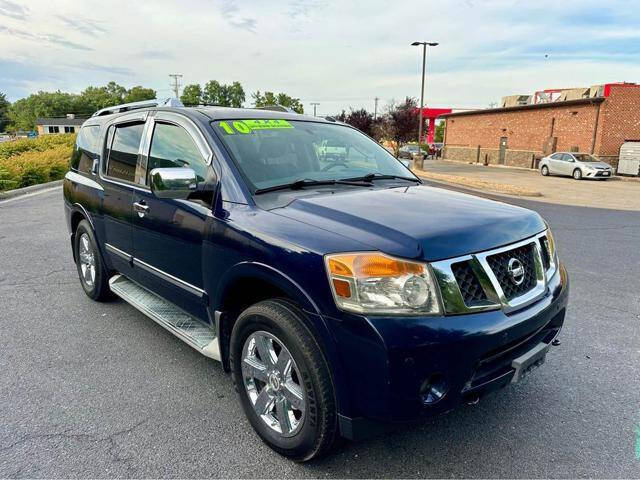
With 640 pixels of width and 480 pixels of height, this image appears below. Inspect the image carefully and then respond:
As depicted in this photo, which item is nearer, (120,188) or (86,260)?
(120,188)

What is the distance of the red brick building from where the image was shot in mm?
28781

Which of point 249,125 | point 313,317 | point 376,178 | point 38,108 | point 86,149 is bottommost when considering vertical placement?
→ point 313,317

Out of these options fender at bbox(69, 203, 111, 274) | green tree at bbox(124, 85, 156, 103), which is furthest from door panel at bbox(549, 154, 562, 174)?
green tree at bbox(124, 85, 156, 103)

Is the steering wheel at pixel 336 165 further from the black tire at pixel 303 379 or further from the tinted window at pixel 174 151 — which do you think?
the black tire at pixel 303 379

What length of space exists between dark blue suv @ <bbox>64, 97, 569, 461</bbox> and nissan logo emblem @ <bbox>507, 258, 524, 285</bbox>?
0.04 ft

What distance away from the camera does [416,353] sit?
2.07 m

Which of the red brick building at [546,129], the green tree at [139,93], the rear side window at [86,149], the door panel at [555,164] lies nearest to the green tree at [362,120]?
the red brick building at [546,129]

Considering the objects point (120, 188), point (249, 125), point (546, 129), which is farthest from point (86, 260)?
point (546, 129)

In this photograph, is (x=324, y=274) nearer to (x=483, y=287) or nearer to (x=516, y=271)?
(x=483, y=287)

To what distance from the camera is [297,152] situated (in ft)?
11.4

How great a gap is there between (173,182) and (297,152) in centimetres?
100

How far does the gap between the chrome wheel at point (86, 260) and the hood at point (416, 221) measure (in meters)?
3.03

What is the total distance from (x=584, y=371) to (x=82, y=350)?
3.85 meters

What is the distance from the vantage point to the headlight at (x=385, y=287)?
2.13 m
